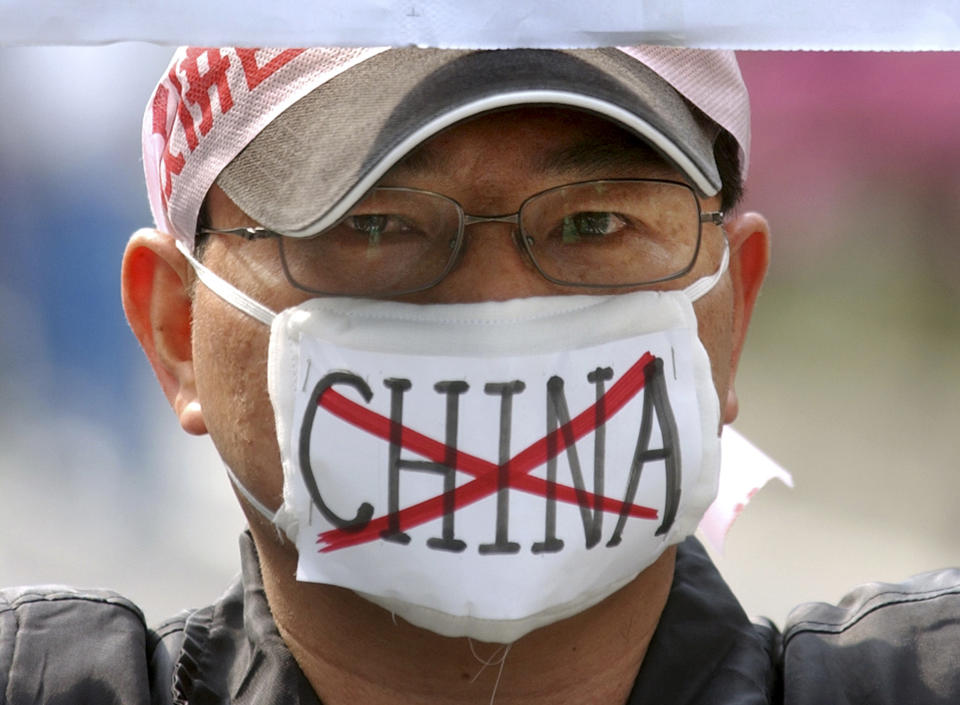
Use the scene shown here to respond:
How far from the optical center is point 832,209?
294 inches

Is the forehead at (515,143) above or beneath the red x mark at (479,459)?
above

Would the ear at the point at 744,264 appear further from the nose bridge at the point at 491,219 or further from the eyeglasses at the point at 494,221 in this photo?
the nose bridge at the point at 491,219

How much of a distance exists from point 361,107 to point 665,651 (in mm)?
1007

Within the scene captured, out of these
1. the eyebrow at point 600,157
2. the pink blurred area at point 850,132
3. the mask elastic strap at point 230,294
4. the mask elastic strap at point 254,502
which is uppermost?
the pink blurred area at point 850,132

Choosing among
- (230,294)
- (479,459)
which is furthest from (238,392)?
(479,459)

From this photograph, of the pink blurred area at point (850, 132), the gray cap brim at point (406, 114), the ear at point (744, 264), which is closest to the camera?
the gray cap brim at point (406, 114)

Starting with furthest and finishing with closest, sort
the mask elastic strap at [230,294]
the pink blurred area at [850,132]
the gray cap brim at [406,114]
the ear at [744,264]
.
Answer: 1. the pink blurred area at [850,132]
2. the ear at [744,264]
3. the mask elastic strap at [230,294]
4. the gray cap brim at [406,114]

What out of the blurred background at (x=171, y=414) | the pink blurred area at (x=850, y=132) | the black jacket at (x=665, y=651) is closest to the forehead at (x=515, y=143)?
the black jacket at (x=665, y=651)

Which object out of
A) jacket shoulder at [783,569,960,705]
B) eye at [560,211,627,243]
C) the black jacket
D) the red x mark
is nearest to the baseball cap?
eye at [560,211,627,243]

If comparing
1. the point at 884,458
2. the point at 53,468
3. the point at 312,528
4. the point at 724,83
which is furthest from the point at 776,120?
the point at 312,528

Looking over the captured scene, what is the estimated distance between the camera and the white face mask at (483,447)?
1979 millimetres

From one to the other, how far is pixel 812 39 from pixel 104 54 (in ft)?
12.5

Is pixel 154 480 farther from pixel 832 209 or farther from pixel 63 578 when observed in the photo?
pixel 832 209

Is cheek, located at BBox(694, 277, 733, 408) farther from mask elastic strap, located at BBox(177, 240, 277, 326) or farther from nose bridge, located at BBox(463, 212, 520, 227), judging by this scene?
mask elastic strap, located at BBox(177, 240, 277, 326)
